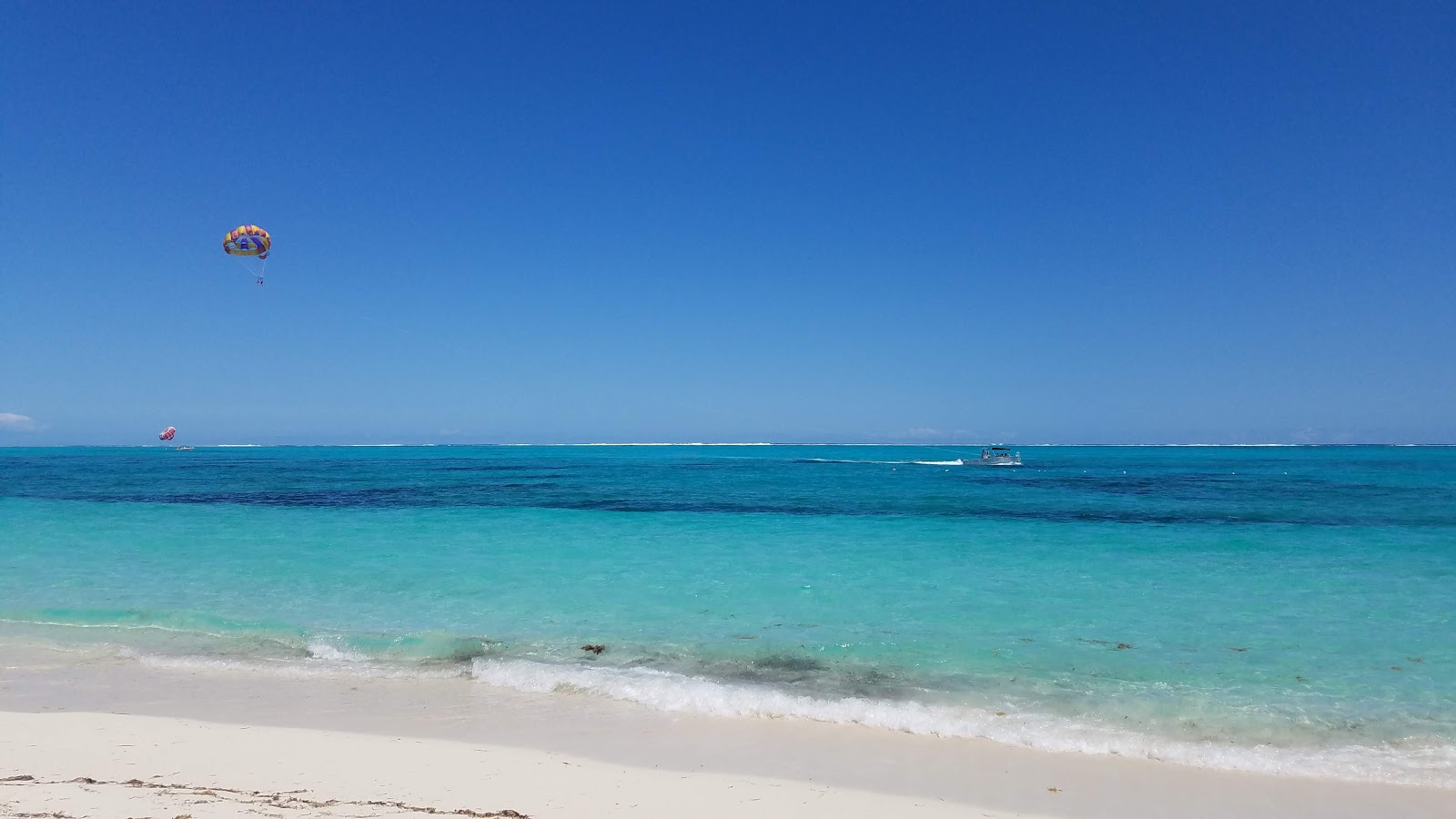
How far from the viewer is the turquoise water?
19.7ft

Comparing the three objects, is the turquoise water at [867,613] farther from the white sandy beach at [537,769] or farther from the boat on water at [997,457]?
the boat on water at [997,457]

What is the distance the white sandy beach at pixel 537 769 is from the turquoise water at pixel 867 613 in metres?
0.40

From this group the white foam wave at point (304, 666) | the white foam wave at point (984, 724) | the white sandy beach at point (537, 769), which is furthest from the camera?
the white foam wave at point (304, 666)

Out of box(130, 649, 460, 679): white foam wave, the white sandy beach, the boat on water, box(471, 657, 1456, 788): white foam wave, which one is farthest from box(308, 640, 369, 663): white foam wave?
the boat on water

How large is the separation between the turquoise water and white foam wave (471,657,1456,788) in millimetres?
25

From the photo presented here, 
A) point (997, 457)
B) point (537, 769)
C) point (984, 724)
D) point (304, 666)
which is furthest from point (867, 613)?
point (997, 457)

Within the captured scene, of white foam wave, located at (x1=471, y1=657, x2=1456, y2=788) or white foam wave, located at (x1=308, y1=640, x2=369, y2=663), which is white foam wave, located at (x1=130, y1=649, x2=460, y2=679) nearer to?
white foam wave, located at (x1=308, y1=640, x2=369, y2=663)

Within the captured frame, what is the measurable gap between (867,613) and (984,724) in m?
→ 3.68

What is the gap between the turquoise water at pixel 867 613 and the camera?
19.7 ft

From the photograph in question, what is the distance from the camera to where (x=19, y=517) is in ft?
68.4

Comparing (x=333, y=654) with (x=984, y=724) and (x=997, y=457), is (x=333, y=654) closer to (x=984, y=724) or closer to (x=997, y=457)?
(x=984, y=724)

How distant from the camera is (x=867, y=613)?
30.8 feet

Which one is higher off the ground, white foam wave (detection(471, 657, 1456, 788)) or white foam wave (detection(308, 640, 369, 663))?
white foam wave (detection(471, 657, 1456, 788))

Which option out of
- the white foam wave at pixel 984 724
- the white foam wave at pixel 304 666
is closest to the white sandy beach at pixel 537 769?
the white foam wave at pixel 984 724
